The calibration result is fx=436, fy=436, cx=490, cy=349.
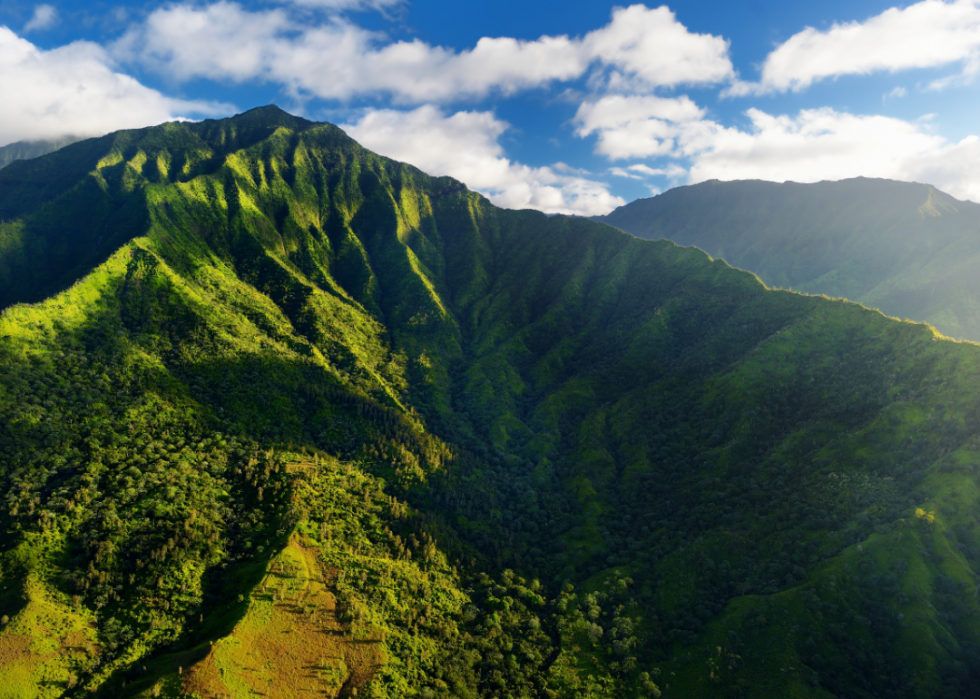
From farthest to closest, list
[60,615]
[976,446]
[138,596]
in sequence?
[976,446]
[138,596]
[60,615]

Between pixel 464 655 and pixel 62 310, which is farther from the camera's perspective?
pixel 62 310

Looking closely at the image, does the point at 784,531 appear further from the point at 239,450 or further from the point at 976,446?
the point at 239,450

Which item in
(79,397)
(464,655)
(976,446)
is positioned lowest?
(464,655)

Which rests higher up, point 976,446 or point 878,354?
point 878,354

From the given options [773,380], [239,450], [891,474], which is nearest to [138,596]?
[239,450]

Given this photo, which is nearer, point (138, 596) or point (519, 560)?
point (138, 596)

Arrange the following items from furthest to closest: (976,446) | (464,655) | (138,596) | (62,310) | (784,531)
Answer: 1. (62,310)
2. (784,531)
3. (976,446)
4. (464,655)
5. (138,596)

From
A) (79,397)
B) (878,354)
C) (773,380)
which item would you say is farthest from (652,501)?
(79,397)

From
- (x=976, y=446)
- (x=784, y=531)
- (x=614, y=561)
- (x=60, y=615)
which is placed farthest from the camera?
(x=614, y=561)

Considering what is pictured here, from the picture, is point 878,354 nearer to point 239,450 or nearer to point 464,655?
point 464,655
